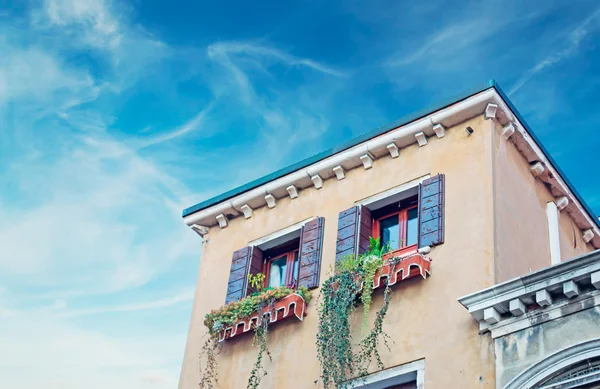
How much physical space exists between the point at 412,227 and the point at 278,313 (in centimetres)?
246

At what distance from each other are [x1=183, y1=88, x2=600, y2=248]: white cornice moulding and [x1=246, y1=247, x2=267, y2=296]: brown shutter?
2.83ft

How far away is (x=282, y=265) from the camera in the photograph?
671 inches

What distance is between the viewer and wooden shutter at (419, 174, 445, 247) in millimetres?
14383

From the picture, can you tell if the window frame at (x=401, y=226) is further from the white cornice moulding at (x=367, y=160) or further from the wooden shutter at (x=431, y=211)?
the white cornice moulding at (x=367, y=160)

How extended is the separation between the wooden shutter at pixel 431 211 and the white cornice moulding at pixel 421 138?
2.65 feet

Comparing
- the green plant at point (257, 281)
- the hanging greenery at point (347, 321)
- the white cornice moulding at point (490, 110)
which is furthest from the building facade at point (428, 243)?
the hanging greenery at point (347, 321)

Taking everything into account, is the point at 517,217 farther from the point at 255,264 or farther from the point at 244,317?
the point at 255,264

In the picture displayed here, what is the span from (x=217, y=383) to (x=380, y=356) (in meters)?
3.20

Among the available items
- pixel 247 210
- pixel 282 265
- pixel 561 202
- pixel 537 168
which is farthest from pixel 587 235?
pixel 247 210

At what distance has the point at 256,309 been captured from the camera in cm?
1577

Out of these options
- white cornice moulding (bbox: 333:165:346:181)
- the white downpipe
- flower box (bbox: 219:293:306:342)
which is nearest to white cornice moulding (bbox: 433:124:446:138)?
white cornice moulding (bbox: 333:165:346:181)

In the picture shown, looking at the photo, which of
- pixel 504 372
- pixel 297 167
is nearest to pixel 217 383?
pixel 297 167

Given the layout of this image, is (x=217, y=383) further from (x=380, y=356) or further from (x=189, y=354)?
(x=380, y=356)

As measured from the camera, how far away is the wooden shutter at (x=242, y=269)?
1673 centimetres
